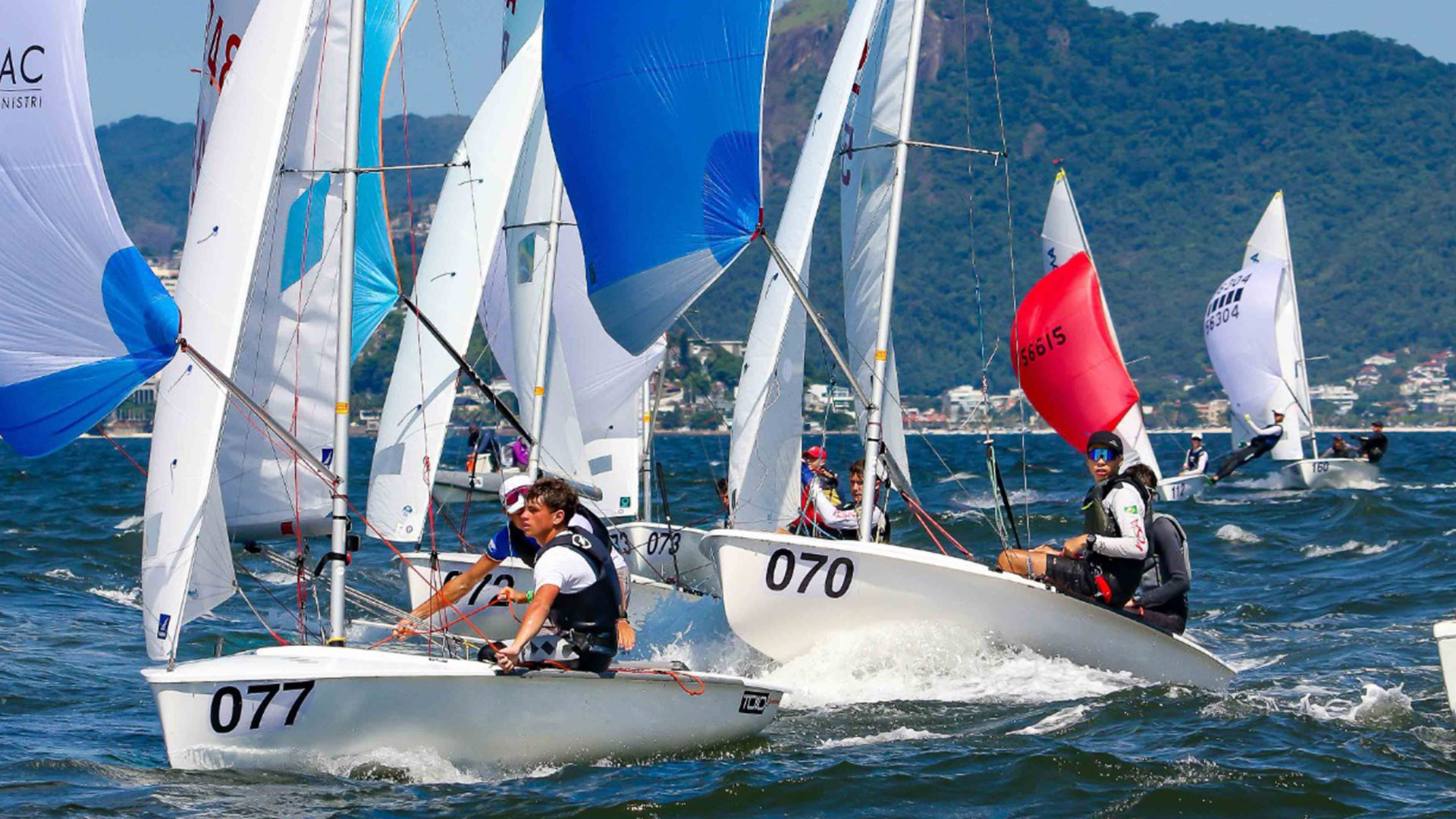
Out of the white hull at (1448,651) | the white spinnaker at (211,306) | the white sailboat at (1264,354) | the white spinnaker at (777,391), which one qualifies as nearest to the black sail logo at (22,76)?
the white spinnaker at (211,306)

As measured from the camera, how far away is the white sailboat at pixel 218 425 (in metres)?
7.17

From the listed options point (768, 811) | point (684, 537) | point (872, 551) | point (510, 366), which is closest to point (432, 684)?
point (768, 811)

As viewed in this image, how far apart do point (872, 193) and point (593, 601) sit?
5.78 metres

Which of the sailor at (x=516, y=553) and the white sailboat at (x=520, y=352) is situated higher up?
the white sailboat at (x=520, y=352)

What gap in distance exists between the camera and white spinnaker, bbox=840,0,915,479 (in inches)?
480

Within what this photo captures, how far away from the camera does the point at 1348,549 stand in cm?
1831

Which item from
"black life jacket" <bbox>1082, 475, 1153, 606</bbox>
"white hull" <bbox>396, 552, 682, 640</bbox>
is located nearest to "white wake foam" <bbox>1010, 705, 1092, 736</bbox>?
"black life jacket" <bbox>1082, 475, 1153, 606</bbox>

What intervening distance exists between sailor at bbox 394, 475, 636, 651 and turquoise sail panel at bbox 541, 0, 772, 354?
1.71 m

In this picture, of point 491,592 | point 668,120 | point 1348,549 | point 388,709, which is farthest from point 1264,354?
point 388,709

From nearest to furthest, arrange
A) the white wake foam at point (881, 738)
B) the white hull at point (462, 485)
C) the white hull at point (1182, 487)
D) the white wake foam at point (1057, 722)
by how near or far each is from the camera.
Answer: the white wake foam at point (881, 738) < the white wake foam at point (1057, 722) < the white hull at point (1182, 487) < the white hull at point (462, 485)

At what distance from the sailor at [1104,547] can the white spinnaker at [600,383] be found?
509 centimetres

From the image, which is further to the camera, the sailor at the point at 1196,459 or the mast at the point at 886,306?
the sailor at the point at 1196,459

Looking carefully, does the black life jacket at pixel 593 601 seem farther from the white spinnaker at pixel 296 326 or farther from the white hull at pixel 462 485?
the white hull at pixel 462 485

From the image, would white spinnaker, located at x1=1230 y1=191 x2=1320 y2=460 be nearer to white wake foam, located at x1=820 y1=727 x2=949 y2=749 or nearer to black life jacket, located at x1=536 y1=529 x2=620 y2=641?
white wake foam, located at x1=820 y1=727 x2=949 y2=749
